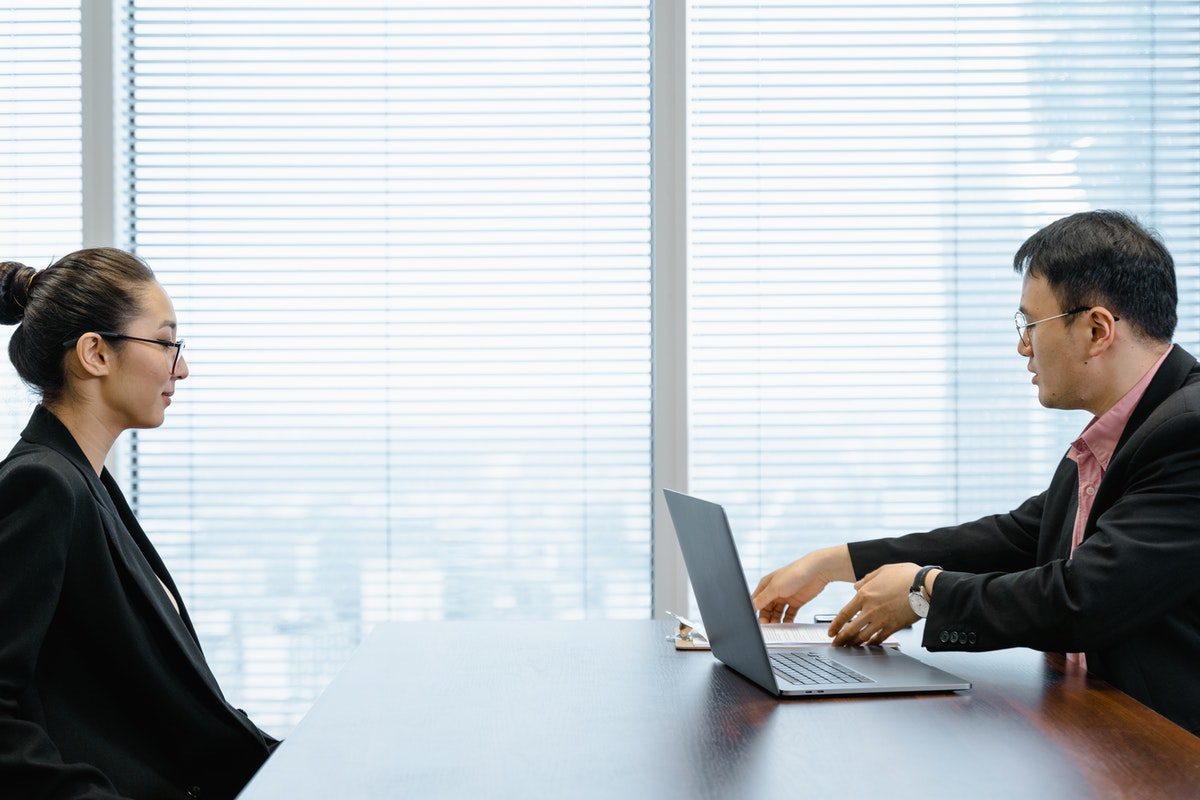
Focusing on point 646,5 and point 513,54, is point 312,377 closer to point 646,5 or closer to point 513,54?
point 513,54

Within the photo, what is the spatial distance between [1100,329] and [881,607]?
62 centimetres

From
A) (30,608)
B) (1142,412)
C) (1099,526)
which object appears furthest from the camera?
(1142,412)

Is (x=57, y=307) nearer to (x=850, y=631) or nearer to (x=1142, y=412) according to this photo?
(x=850, y=631)

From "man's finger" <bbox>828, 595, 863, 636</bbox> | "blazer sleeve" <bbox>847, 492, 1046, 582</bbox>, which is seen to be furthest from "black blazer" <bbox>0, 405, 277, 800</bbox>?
"blazer sleeve" <bbox>847, 492, 1046, 582</bbox>

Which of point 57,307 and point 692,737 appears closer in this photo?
point 692,737

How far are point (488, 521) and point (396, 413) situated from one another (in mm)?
381

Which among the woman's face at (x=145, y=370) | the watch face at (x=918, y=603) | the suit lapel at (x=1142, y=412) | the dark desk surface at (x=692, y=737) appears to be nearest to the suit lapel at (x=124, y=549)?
the woman's face at (x=145, y=370)

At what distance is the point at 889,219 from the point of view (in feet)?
9.60

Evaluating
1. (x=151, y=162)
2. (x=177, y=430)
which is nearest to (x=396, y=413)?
(x=177, y=430)

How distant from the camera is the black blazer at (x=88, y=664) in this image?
4.40 ft

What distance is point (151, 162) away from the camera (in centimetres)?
288

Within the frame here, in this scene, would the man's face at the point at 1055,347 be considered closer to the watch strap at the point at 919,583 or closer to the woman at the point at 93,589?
the watch strap at the point at 919,583

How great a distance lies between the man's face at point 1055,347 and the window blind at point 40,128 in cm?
242

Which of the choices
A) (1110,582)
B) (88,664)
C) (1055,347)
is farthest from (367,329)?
(1110,582)
